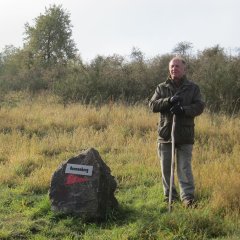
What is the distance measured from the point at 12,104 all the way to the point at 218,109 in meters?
8.29

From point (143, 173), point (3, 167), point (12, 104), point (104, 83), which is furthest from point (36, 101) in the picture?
point (143, 173)

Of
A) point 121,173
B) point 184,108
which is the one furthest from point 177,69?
point 121,173

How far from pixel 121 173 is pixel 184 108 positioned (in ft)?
8.35

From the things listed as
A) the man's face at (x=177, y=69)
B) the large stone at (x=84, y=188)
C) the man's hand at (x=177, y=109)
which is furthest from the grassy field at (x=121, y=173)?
the man's face at (x=177, y=69)

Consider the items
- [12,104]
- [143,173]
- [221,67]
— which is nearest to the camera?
[143,173]

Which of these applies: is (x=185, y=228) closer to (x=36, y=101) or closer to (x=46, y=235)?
(x=46, y=235)

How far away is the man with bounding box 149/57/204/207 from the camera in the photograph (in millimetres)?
6156

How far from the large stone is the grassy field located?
15 cm

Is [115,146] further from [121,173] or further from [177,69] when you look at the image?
[177,69]

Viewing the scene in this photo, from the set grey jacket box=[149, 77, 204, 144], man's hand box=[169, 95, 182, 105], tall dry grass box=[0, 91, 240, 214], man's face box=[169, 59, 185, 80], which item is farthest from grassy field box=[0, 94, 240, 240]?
man's face box=[169, 59, 185, 80]

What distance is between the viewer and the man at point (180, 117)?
6.16 meters

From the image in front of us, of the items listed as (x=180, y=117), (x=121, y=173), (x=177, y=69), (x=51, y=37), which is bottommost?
(x=121, y=173)

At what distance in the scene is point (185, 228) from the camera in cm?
524

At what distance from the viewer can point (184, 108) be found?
6086mm
